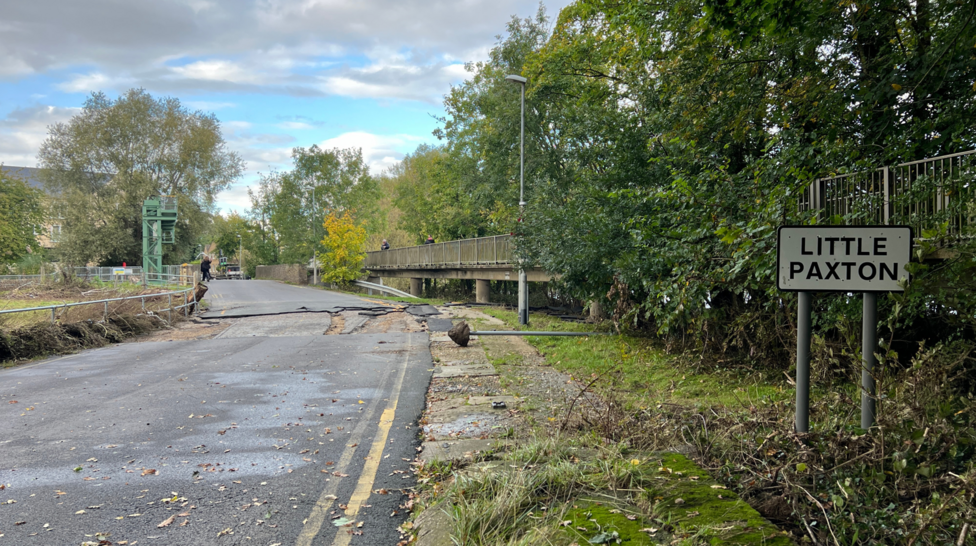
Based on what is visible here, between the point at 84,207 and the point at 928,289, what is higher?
the point at 84,207

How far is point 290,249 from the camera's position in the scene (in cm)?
6112

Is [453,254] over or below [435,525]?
over

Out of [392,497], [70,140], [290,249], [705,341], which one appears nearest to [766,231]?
[705,341]

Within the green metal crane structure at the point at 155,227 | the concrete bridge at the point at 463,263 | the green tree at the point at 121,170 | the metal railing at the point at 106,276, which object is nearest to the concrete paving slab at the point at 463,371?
the concrete bridge at the point at 463,263

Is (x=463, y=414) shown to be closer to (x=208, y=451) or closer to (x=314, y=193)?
(x=208, y=451)

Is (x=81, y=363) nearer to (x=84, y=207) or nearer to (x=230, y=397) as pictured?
(x=230, y=397)

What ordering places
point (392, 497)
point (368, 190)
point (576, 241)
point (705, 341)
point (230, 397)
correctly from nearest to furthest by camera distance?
1. point (392, 497)
2. point (230, 397)
3. point (705, 341)
4. point (576, 241)
5. point (368, 190)

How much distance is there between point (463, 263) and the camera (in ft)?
109

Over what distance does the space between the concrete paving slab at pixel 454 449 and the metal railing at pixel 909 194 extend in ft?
15.1

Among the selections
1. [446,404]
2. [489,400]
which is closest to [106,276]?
[446,404]

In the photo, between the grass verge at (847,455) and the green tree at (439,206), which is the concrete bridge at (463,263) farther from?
the grass verge at (847,455)

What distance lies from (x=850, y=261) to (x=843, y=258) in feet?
0.15

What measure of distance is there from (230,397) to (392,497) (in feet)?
14.8

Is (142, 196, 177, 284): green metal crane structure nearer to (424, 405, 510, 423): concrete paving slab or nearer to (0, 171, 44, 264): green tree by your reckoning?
→ (0, 171, 44, 264): green tree
